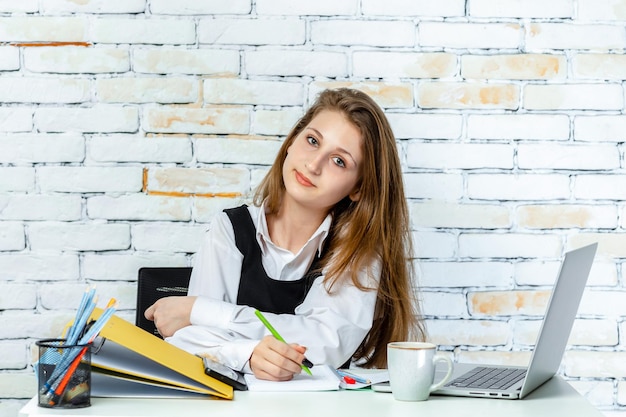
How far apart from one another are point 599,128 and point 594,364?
63 centimetres

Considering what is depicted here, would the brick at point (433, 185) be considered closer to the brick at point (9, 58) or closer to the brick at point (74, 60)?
the brick at point (74, 60)

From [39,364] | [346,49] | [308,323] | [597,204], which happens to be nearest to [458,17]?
[346,49]

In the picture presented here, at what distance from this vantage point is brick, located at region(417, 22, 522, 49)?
208cm

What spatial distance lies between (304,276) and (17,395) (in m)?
0.85

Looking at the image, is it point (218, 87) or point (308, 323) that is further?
point (218, 87)

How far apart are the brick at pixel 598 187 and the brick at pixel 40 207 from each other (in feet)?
4.32

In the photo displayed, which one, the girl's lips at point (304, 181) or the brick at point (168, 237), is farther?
the brick at point (168, 237)

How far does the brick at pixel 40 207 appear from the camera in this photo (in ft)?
6.82

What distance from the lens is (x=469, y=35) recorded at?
82.4 inches

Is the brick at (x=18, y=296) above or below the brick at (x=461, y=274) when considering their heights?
below

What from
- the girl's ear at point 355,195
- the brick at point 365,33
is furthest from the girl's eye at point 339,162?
the brick at point 365,33

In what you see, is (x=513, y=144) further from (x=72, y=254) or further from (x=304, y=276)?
(x=72, y=254)

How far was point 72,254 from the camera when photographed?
208 cm

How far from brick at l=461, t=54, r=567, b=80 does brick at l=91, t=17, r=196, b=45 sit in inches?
29.4
